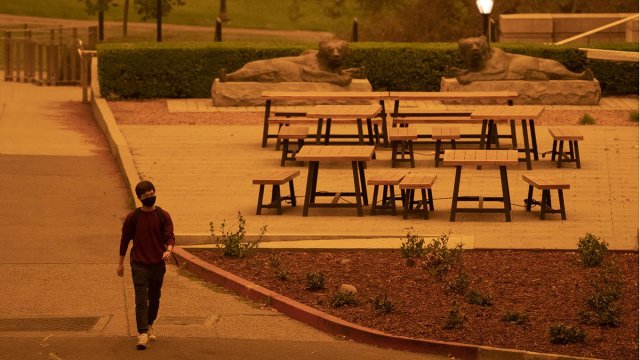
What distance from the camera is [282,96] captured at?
2166 cm

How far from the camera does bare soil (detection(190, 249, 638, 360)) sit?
1076 centimetres

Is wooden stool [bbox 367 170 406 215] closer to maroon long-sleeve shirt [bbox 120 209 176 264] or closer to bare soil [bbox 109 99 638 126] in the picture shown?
maroon long-sleeve shirt [bbox 120 209 176 264]

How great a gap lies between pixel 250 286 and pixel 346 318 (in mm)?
1266

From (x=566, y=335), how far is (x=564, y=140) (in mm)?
9606

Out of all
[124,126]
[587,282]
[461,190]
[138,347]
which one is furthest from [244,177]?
[138,347]

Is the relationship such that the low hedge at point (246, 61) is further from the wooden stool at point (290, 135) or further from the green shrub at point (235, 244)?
the green shrub at point (235, 244)

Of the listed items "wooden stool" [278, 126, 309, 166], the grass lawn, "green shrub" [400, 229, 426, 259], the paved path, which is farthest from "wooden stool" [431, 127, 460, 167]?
the grass lawn

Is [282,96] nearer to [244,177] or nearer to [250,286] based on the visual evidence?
[244,177]

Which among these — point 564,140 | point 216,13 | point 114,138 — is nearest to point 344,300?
point 564,140

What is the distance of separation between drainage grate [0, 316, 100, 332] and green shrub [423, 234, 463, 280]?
296 cm

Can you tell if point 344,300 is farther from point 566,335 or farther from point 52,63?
point 52,63

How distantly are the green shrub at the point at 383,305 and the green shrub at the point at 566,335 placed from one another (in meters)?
1.43

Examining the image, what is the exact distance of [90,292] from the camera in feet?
41.3

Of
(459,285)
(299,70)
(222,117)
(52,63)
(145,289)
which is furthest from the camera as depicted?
(52,63)
